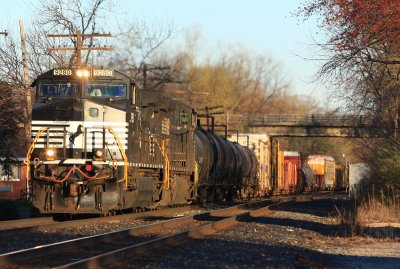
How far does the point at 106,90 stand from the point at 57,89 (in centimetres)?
131

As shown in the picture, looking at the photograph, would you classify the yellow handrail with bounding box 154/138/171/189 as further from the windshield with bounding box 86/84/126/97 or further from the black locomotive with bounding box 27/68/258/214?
the windshield with bounding box 86/84/126/97

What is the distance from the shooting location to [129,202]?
19.4 m

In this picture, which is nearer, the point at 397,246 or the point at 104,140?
the point at 397,246

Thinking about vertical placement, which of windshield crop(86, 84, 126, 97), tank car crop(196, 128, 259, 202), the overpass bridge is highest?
the overpass bridge

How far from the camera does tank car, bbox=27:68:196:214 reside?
18.1m

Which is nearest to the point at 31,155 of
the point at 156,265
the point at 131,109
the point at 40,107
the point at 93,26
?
the point at 40,107

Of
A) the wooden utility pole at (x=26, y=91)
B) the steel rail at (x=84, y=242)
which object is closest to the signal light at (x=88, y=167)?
the steel rail at (x=84, y=242)

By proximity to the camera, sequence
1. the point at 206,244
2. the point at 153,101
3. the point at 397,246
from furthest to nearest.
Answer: the point at 153,101 → the point at 397,246 → the point at 206,244

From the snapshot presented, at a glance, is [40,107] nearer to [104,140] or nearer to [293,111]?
[104,140]

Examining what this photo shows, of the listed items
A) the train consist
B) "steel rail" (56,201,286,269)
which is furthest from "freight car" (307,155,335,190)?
"steel rail" (56,201,286,269)

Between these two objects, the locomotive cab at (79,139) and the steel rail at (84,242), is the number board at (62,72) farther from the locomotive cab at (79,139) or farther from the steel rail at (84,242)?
the steel rail at (84,242)

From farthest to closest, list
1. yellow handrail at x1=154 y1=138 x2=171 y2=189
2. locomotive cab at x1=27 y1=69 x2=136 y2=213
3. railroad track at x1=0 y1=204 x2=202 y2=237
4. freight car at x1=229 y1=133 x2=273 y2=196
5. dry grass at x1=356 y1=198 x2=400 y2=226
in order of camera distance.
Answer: freight car at x1=229 y1=133 x2=273 y2=196, yellow handrail at x1=154 y1=138 x2=171 y2=189, dry grass at x1=356 y1=198 x2=400 y2=226, locomotive cab at x1=27 y1=69 x2=136 y2=213, railroad track at x1=0 y1=204 x2=202 y2=237

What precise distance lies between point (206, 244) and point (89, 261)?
13.9 ft

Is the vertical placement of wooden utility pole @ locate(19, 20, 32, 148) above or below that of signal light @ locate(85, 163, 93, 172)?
above
